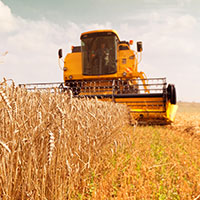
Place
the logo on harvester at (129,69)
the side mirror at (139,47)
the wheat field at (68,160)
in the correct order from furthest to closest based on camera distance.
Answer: the logo on harvester at (129,69), the side mirror at (139,47), the wheat field at (68,160)

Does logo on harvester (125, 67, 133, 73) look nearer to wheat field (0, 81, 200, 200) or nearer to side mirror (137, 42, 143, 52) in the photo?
side mirror (137, 42, 143, 52)

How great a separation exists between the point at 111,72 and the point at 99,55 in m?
0.87

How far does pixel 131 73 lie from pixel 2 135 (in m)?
7.94

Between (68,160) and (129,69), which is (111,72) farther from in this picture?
(68,160)

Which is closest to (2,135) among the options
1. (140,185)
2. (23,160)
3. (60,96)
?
(23,160)

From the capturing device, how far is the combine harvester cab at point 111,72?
8477mm

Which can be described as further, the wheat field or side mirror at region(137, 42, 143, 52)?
side mirror at region(137, 42, 143, 52)

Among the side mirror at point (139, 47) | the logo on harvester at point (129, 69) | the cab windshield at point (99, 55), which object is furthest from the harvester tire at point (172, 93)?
the cab windshield at point (99, 55)

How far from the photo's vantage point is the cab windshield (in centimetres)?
928

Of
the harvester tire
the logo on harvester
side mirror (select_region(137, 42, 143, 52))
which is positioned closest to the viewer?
the harvester tire

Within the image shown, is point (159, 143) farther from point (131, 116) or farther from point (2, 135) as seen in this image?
point (2, 135)

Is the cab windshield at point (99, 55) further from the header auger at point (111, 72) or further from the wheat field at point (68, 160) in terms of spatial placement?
the wheat field at point (68, 160)

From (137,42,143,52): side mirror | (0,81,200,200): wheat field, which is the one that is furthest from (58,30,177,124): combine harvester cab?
(0,81,200,200): wheat field

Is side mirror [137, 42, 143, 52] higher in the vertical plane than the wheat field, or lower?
higher
